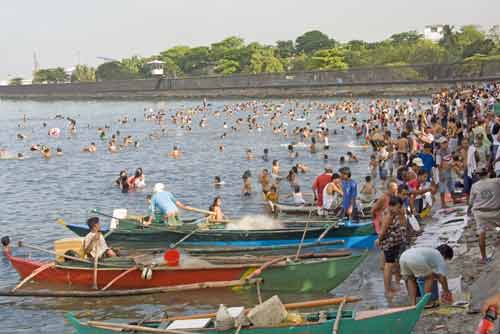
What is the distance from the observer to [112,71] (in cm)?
17975

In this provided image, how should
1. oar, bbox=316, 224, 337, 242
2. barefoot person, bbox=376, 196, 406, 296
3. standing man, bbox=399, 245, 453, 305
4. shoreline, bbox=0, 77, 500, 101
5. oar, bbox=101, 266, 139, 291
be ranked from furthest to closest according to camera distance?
shoreline, bbox=0, 77, 500, 101, oar, bbox=316, 224, 337, 242, oar, bbox=101, 266, 139, 291, barefoot person, bbox=376, 196, 406, 296, standing man, bbox=399, 245, 453, 305

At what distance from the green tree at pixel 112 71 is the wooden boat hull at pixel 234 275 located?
16057 cm

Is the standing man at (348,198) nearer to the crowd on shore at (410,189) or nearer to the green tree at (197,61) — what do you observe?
the crowd on shore at (410,189)

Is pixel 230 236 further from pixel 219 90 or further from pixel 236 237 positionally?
pixel 219 90

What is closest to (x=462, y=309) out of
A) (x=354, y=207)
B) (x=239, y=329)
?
(x=239, y=329)

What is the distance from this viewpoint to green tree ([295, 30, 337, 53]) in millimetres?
170325

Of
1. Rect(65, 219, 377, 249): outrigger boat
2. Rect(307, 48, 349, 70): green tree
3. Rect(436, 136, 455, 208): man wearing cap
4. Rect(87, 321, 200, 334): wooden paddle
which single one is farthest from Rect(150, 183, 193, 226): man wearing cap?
Rect(307, 48, 349, 70): green tree

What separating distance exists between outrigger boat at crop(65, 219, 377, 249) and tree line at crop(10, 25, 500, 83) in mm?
81844

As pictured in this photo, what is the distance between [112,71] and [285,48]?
41.2m

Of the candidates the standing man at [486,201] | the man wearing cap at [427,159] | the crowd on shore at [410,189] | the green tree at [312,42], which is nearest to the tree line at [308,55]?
the green tree at [312,42]

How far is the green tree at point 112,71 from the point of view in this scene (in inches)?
6895

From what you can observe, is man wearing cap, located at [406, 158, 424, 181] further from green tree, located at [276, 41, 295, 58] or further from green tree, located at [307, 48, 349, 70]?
green tree, located at [276, 41, 295, 58]

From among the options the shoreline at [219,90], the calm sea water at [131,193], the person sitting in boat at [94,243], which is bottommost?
the calm sea water at [131,193]

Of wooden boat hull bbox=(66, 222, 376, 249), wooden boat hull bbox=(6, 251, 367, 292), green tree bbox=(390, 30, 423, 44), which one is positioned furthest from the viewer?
green tree bbox=(390, 30, 423, 44)
